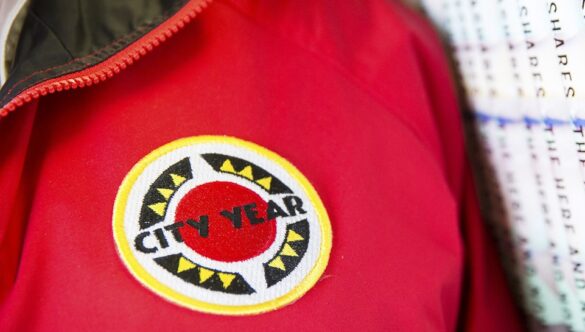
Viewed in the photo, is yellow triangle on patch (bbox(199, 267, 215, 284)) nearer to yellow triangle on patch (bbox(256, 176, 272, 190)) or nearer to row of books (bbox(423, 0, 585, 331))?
yellow triangle on patch (bbox(256, 176, 272, 190))

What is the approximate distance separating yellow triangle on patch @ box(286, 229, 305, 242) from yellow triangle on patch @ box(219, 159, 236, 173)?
0.18 feet

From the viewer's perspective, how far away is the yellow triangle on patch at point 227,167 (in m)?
0.45

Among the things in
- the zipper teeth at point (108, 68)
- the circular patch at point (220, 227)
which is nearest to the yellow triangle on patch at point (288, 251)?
the circular patch at point (220, 227)

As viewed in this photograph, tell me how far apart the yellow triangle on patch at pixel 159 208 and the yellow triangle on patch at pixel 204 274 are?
0.14 feet

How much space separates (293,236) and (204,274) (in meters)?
0.06

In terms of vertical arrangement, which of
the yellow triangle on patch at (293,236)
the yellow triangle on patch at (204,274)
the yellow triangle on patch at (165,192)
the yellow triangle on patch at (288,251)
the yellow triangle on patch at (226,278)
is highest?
the yellow triangle on patch at (165,192)

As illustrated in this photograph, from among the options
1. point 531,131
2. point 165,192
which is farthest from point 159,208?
point 531,131

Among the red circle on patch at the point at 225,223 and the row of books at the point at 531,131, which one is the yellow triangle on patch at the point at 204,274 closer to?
the red circle on patch at the point at 225,223

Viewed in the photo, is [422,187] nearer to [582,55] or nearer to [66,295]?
[582,55]

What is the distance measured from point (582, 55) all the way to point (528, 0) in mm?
60

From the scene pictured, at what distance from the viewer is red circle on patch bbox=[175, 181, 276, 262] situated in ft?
1.39

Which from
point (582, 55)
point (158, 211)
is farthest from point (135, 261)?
point (582, 55)

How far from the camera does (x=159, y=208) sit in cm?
43

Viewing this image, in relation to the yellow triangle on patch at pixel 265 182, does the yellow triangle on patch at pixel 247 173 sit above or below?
above
